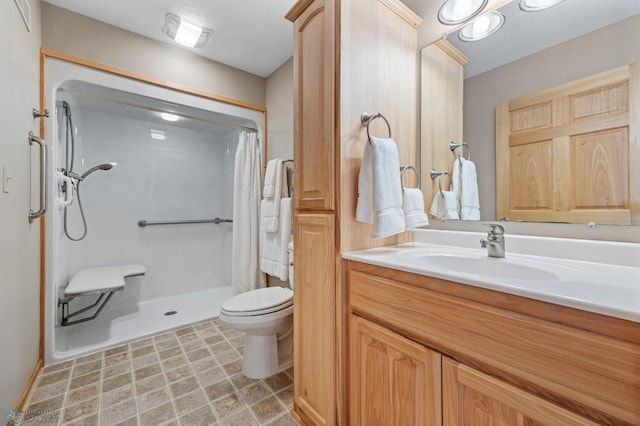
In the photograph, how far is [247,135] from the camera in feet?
8.45

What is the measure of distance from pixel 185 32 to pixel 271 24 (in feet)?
2.15

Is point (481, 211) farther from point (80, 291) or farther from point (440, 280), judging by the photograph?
point (80, 291)

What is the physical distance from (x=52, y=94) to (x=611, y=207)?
2.98m

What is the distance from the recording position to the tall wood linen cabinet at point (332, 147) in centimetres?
109

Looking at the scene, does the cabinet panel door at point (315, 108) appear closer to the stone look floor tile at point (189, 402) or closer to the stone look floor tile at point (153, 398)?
the stone look floor tile at point (189, 402)

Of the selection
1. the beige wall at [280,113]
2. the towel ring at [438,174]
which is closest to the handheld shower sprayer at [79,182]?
the beige wall at [280,113]

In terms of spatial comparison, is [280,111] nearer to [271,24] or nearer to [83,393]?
[271,24]

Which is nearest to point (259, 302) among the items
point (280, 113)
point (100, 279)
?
point (100, 279)

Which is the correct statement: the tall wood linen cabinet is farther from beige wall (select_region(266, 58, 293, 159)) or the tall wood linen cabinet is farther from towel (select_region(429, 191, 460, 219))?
beige wall (select_region(266, 58, 293, 159))

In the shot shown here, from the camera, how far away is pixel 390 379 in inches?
35.3

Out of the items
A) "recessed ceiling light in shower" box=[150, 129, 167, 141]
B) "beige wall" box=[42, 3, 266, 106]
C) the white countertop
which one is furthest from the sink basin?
"recessed ceiling light in shower" box=[150, 129, 167, 141]

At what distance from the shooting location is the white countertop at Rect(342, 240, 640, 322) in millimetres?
543

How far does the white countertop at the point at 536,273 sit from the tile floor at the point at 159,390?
1.02 metres

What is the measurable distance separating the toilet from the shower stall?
1.00 metres
